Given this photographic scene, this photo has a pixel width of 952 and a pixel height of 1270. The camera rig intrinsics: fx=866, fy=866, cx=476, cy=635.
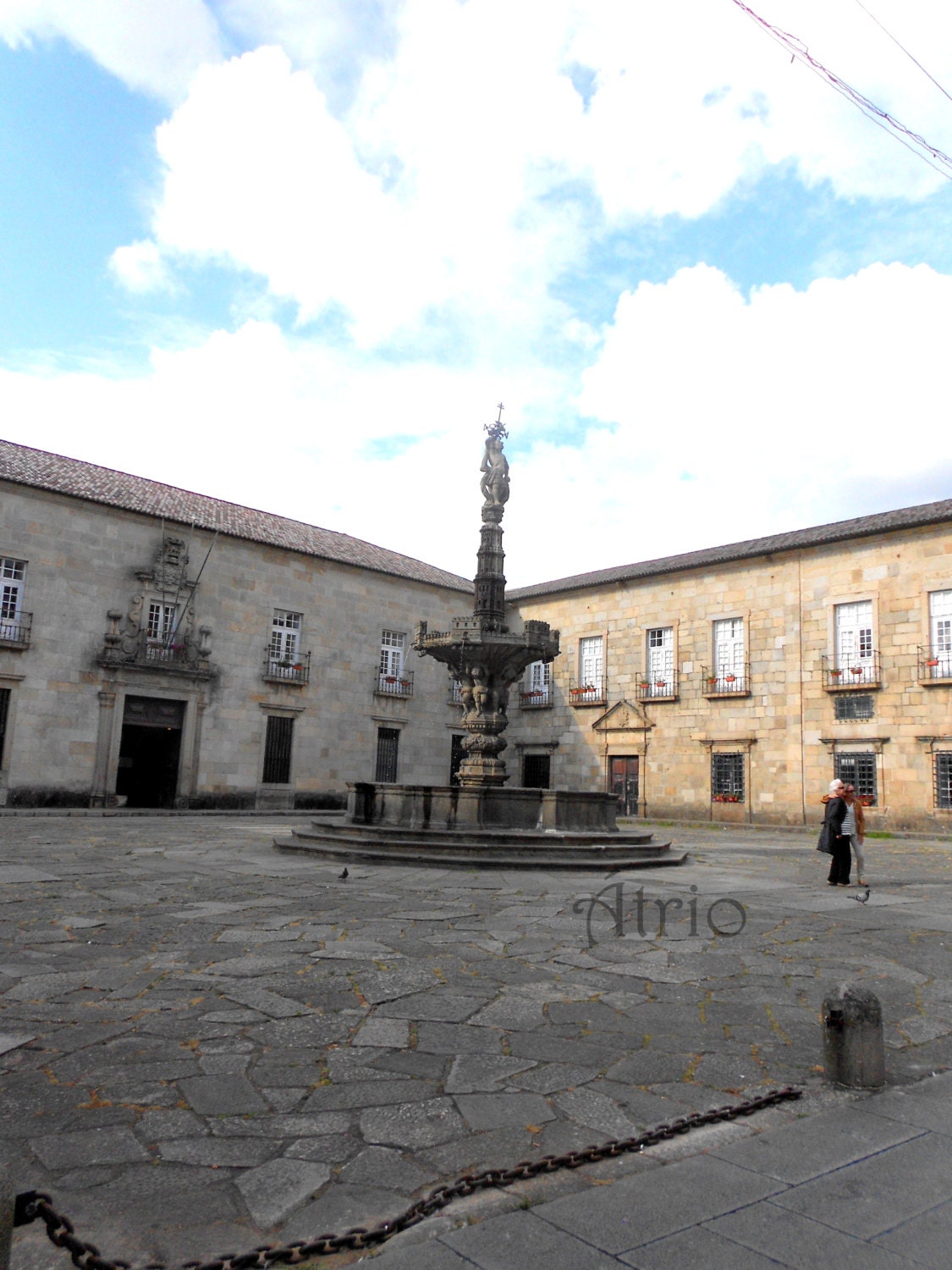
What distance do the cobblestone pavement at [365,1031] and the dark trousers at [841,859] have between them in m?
1.47

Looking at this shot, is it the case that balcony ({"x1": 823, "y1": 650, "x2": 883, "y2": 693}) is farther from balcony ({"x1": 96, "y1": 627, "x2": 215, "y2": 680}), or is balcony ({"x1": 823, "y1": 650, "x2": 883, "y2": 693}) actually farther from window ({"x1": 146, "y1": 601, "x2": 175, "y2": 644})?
window ({"x1": 146, "y1": 601, "x2": 175, "y2": 644})

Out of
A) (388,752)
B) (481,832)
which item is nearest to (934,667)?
(481,832)

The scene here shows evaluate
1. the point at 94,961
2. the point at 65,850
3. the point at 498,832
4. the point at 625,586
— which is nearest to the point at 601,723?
the point at 625,586

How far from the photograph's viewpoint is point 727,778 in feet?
80.5

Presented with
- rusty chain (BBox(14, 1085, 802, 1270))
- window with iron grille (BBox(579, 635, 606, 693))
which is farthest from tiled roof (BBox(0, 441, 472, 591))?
rusty chain (BBox(14, 1085, 802, 1270))

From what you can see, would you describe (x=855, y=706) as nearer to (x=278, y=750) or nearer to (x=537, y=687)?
(x=537, y=687)

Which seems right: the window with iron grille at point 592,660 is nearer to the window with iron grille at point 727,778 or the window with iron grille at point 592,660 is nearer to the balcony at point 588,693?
the balcony at point 588,693

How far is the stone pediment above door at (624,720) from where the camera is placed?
87.7 ft

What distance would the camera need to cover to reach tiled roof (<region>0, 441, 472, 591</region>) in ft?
74.4

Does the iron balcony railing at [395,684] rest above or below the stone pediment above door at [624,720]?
above

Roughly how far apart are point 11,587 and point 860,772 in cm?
2173

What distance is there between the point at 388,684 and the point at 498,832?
1677cm

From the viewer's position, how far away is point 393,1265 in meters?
2.16

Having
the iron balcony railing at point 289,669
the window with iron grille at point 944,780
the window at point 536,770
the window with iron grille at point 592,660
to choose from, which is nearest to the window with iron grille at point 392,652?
the iron balcony railing at point 289,669
